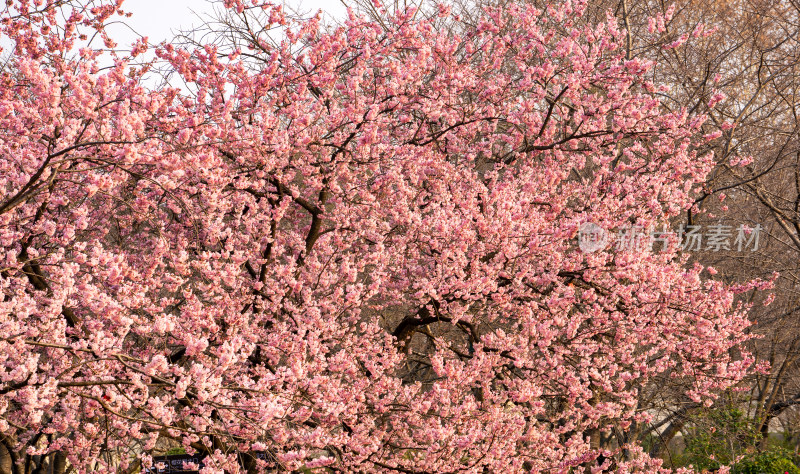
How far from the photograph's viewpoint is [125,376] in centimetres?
486

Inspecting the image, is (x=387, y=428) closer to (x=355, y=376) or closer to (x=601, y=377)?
(x=355, y=376)

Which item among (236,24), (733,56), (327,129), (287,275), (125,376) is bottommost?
(125,376)

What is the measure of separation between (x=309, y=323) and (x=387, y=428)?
1.53 m

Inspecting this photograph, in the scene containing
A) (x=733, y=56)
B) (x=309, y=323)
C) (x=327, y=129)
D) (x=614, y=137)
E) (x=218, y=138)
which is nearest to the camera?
(x=218, y=138)

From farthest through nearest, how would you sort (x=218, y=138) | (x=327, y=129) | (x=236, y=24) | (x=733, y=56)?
(x=733, y=56) → (x=236, y=24) → (x=327, y=129) → (x=218, y=138)

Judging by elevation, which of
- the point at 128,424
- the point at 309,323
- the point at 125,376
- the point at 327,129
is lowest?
the point at 128,424

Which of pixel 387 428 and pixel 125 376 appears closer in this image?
pixel 125 376

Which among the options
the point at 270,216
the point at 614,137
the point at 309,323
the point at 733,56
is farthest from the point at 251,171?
the point at 733,56

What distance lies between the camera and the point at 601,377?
22.8 ft

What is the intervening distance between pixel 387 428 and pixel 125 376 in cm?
291

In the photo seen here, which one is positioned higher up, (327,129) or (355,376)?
(327,129)

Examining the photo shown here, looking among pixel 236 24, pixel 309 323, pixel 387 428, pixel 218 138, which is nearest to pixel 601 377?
pixel 387 428

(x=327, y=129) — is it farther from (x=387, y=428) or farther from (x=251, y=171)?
(x=387, y=428)

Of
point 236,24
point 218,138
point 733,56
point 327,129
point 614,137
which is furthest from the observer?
point 733,56
